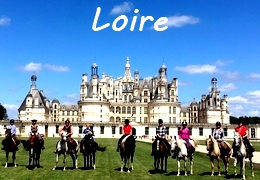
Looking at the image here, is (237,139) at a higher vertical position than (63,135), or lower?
lower

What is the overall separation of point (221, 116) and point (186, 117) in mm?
34828

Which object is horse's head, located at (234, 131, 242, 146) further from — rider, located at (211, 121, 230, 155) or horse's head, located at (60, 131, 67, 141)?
horse's head, located at (60, 131, 67, 141)

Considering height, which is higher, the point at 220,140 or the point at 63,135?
the point at 63,135

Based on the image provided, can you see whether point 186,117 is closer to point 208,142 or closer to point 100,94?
point 100,94

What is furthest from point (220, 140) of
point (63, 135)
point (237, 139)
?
point (63, 135)

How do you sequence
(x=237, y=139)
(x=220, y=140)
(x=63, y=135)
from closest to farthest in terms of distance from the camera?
(x=237, y=139)
(x=220, y=140)
(x=63, y=135)

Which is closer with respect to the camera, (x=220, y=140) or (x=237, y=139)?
(x=237, y=139)

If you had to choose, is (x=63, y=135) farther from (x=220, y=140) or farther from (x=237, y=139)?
(x=237, y=139)

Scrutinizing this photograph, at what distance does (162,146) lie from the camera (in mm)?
18938

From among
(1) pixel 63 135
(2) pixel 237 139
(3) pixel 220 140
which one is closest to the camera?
(2) pixel 237 139

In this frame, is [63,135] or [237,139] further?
[63,135]

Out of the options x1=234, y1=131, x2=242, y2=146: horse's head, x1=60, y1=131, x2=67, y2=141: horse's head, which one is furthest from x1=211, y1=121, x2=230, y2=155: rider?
x1=60, y1=131, x2=67, y2=141: horse's head

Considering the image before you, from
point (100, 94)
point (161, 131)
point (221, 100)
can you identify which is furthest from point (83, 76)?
point (161, 131)

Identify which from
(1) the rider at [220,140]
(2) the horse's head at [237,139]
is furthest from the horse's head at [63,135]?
(2) the horse's head at [237,139]
